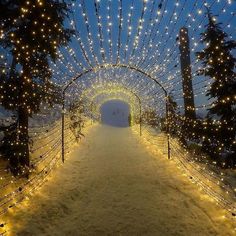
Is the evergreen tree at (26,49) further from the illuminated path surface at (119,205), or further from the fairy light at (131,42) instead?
the illuminated path surface at (119,205)

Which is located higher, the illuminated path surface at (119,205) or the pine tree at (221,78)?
the pine tree at (221,78)

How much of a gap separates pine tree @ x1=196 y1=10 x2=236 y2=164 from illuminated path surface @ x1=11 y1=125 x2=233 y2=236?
14.6 ft

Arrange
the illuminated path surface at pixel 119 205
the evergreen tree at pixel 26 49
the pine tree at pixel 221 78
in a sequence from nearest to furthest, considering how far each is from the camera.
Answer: the illuminated path surface at pixel 119 205, the evergreen tree at pixel 26 49, the pine tree at pixel 221 78

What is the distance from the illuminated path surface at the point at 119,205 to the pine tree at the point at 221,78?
176 inches

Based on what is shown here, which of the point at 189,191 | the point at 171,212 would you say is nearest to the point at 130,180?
the point at 189,191

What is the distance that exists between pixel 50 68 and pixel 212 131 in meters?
7.73

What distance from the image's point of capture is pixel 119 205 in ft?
21.5

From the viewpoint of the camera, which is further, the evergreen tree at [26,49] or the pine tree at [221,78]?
the pine tree at [221,78]

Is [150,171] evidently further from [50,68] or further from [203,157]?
[203,157]

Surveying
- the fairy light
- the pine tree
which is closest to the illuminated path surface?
the fairy light

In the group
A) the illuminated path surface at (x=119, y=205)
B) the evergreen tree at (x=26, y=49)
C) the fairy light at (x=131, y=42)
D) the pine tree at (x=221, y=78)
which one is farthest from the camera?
the pine tree at (x=221, y=78)

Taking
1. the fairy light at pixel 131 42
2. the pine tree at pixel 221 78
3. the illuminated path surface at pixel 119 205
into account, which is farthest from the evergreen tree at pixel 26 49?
the pine tree at pixel 221 78

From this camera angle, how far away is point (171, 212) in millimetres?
6180

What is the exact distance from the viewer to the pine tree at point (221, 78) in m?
12.9
